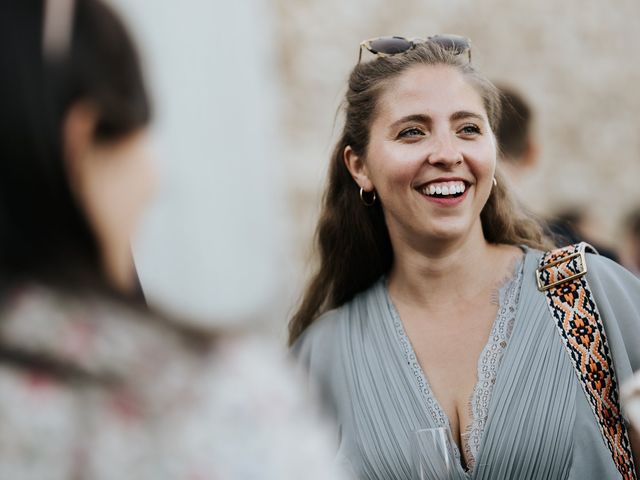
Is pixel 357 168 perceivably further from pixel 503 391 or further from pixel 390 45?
pixel 503 391

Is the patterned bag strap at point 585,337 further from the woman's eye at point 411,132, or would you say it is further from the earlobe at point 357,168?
the earlobe at point 357,168

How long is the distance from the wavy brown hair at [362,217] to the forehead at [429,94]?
3 cm

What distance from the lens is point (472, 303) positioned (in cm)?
293

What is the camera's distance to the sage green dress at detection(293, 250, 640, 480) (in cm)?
260

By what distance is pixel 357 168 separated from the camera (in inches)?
125

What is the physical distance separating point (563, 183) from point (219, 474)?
12560mm

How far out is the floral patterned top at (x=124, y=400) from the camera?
3.85 ft

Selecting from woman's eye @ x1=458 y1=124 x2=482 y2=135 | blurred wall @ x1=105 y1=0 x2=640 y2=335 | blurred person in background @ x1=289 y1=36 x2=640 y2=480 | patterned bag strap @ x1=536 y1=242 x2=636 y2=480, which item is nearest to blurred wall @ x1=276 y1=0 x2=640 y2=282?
blurred wall @ x1=105 y1=0 x2=640 y2=335

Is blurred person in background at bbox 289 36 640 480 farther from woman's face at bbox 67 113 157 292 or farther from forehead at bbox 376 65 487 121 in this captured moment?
woman's face at bbox 67 113 157 292

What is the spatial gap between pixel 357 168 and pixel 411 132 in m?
0.29

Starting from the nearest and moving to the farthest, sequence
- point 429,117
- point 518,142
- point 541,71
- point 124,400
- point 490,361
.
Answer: point 124,400, point 490,361, point 429,117, point 518,142, point 541,71

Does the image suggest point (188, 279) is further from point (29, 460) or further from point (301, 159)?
point (301, 159)

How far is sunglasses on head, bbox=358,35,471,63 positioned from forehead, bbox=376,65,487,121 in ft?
0.30

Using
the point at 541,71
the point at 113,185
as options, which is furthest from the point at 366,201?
the point at 541,71
